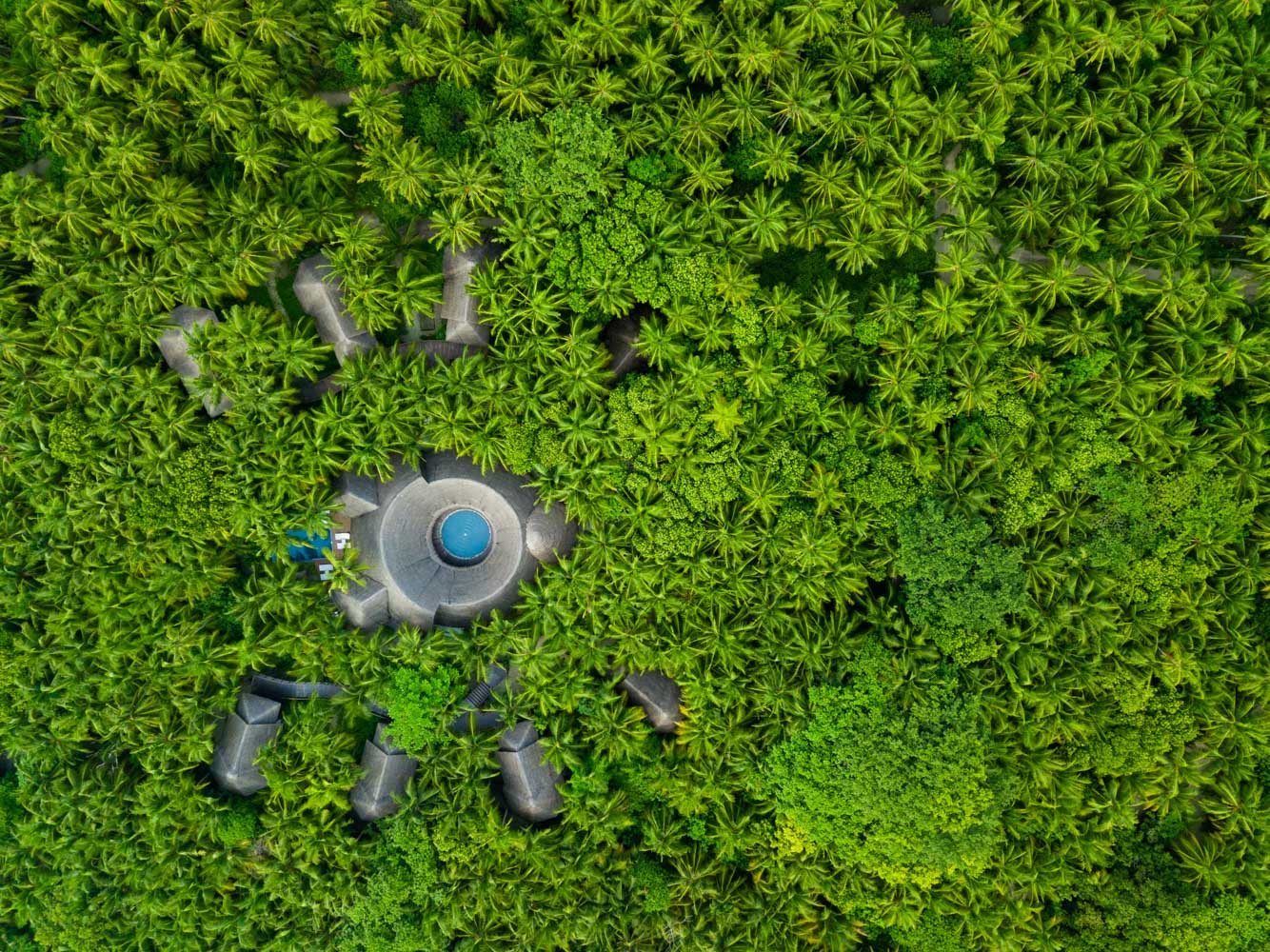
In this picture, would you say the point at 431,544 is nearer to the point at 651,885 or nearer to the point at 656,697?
the point at 656,697

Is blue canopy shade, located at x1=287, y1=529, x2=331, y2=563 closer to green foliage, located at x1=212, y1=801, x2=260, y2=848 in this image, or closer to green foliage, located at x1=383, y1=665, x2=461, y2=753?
green foliage, located at x1=383, y1=665, x2=461, y2=753

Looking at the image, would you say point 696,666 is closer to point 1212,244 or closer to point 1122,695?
point 1122,695

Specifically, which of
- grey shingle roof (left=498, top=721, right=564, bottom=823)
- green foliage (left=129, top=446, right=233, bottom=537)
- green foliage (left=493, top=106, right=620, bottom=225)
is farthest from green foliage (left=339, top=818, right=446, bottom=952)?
green foliage (left=493, top=106, right=620, bottom=225)

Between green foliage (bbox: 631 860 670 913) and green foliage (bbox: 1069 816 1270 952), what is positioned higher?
green foliage (bbox: 631 860 670 913)

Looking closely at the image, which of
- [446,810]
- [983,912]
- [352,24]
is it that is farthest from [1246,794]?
[352,24]

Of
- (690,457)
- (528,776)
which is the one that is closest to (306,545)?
(528,776)
